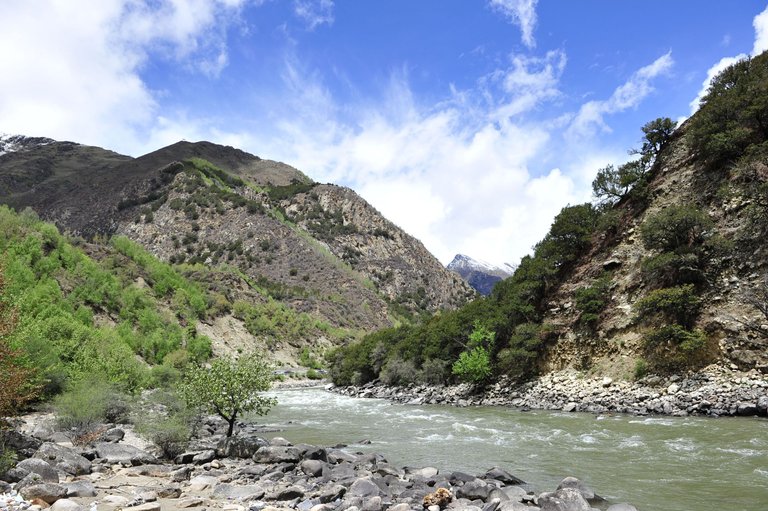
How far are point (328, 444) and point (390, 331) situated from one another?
139 ft

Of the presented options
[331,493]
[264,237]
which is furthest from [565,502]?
[264,237]

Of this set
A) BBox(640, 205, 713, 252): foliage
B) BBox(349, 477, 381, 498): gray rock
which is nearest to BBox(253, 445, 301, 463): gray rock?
BBox(349, 477, 381, 498): gray rock

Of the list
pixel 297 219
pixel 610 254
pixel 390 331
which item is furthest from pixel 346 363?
→ pixel 297 219

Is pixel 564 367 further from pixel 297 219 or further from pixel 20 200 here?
pixel 20 200

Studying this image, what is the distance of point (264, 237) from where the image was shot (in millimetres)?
131375

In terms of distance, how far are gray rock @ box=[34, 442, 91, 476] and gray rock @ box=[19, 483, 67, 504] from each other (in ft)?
10.0

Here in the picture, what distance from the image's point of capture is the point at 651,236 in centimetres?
3322

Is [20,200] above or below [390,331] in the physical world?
above

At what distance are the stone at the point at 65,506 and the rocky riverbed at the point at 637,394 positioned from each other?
89.2ft

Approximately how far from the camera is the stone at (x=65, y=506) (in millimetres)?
9203

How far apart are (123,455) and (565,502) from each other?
1405 centimetres

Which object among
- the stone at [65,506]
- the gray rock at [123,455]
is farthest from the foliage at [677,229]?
the stone at [65,506]

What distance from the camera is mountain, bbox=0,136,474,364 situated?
386 feet

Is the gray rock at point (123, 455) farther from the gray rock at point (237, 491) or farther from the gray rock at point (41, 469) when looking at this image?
the gray rock at point (237, 491)
